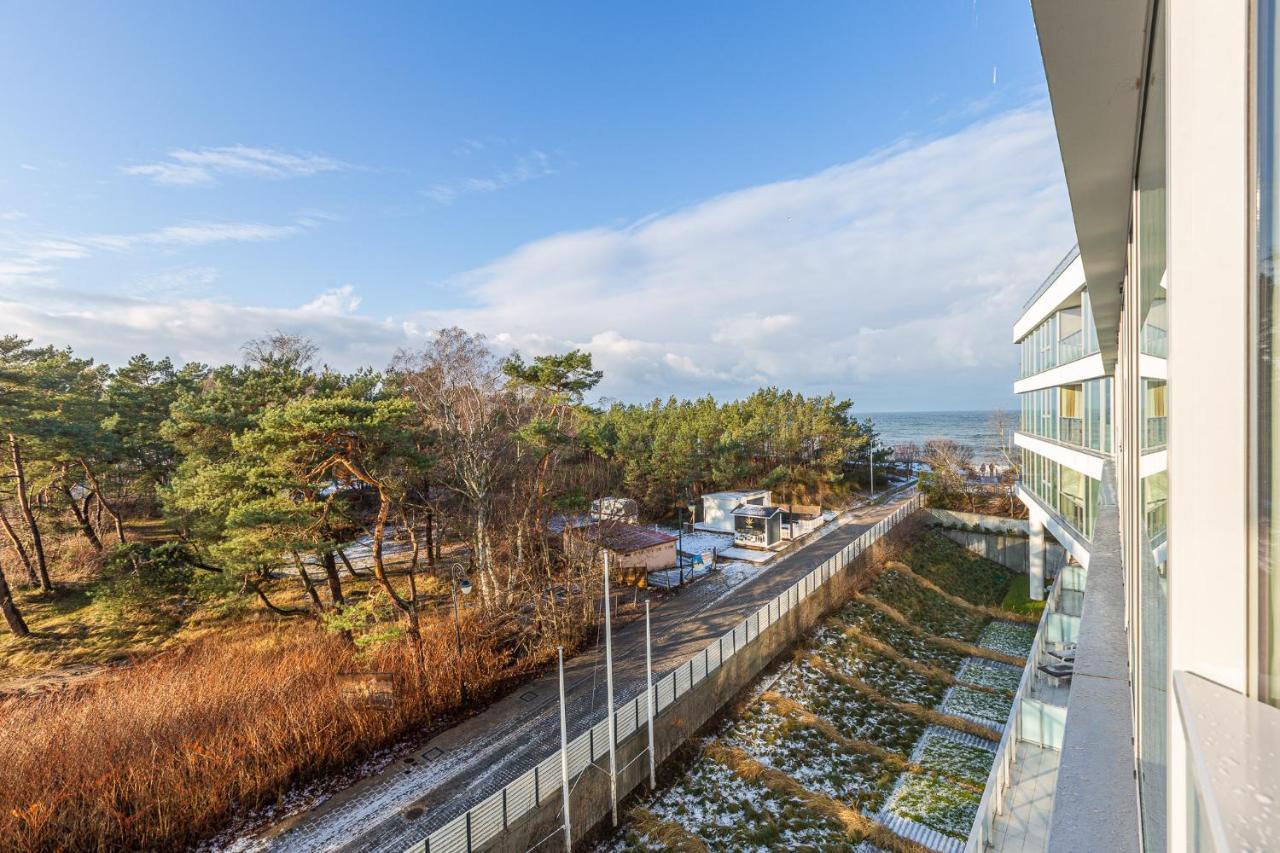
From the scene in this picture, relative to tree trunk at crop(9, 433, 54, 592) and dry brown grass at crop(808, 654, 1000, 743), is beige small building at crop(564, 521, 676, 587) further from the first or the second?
tree trunk at crop(9, 433, 54, 592)

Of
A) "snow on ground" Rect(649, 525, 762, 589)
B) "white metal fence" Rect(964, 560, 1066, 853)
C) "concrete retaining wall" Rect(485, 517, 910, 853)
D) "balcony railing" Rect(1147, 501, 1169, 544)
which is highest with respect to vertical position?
"balcony railing" Rect(1147, 501, 1169, 544)

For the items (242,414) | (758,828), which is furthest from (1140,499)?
(242,414)

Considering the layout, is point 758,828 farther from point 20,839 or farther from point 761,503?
point 761,503

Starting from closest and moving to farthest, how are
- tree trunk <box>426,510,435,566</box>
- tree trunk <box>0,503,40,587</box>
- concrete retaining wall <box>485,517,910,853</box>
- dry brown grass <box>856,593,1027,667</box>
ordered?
concrete retaining wall <box>485,517,910,853</box> < tree trunk <box>0,503,40,587</box> < dry brown grass <box>856,593,1027,667</box> < tree trunk <box>426,510,435,566</box>

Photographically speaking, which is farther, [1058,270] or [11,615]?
[11,615]

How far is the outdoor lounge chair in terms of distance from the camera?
843 centimetres

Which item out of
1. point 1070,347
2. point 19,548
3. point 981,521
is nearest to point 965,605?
point 981,521

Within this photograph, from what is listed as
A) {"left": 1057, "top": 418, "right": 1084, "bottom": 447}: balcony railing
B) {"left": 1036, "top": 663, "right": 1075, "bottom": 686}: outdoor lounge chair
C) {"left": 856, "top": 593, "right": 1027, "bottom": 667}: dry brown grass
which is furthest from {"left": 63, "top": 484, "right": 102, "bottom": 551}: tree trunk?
{"left": 1057, "top": 418, "right": 1084, "bottom": 447}: balcony railing

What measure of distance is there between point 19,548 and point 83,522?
1424 mm

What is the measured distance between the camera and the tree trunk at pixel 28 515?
13906 millimetres

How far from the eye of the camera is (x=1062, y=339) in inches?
454

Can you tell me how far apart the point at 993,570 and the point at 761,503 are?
32.1ft

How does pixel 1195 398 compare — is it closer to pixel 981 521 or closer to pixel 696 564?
pixel 696 564

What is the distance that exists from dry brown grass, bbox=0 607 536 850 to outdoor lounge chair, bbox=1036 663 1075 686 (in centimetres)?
985
